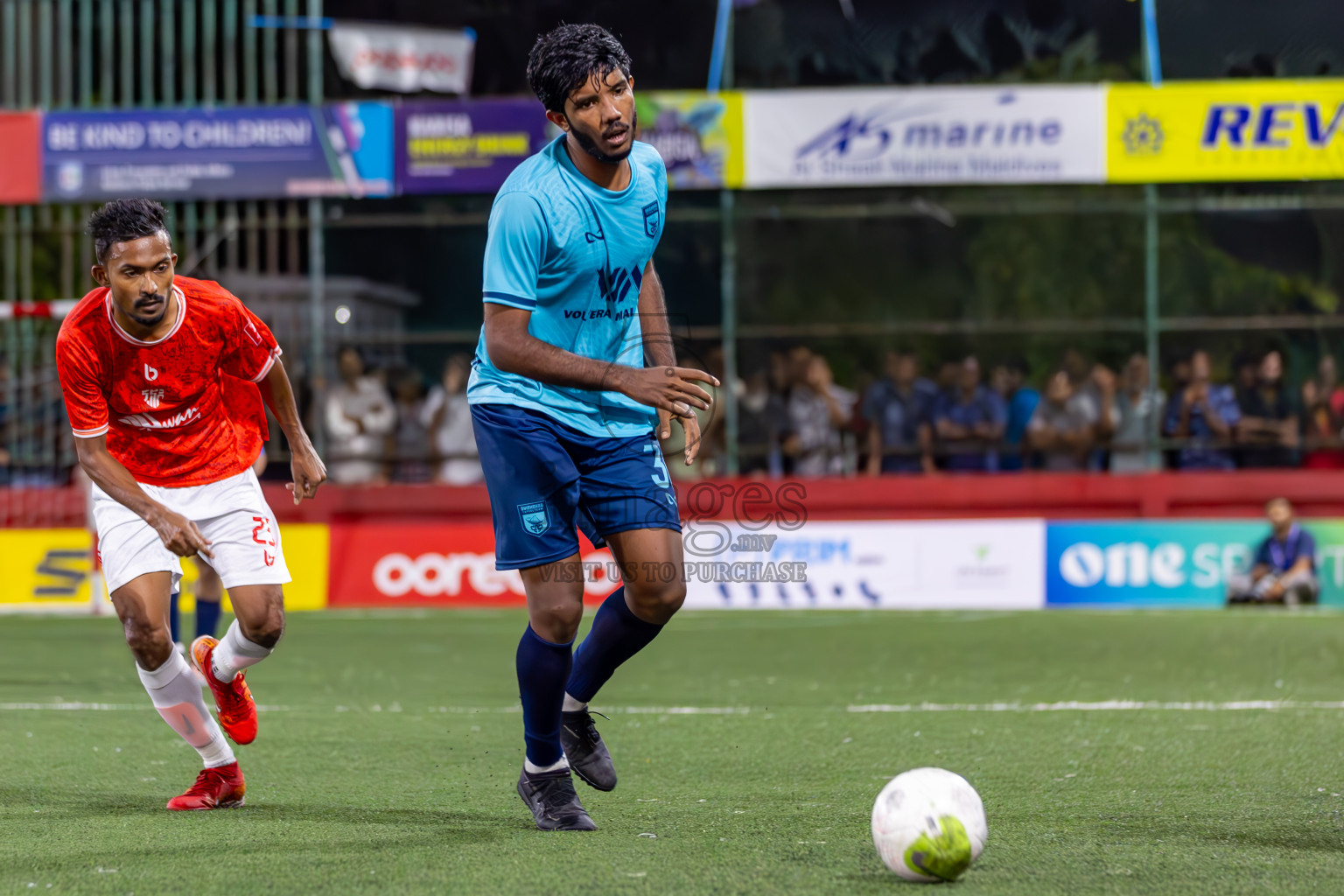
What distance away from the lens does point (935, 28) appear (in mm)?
17906

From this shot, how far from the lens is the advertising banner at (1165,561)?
Result: 14898 mm

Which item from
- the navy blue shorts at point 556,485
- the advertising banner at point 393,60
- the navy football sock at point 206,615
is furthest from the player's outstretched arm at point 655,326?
the advertising banner at point 393,60

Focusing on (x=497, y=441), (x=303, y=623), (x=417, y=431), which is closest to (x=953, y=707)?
(x=497, y=441)

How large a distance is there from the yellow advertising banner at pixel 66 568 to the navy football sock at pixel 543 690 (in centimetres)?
1084

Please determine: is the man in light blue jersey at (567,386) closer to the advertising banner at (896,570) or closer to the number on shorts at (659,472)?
the number on shorts at (659,472)

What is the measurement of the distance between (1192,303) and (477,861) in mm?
14585

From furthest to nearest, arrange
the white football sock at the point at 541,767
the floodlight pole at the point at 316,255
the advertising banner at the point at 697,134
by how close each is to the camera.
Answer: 1. the floodlight pole at the point at 316,255
2. the advertising banner at the point at 697,134
3. the white football sock at the point at 541,767

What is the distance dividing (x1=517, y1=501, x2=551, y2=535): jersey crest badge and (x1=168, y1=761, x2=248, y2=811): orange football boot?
4.92 feet

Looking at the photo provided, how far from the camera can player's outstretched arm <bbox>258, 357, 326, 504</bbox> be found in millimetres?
5938

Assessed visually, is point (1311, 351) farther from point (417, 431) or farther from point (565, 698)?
point (565, 698)

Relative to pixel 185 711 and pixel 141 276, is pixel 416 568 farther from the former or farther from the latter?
pixel 141 276

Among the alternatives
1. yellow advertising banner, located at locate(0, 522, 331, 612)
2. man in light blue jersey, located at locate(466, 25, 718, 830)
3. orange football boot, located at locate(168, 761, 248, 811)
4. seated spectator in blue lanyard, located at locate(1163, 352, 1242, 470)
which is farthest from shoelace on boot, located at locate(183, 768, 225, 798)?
seated spectator in blue lanyard, located at locate(1163, 352, 1242, 470)

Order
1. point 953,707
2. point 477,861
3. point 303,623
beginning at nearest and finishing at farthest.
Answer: point 477,861, point 953,707, point 303,623

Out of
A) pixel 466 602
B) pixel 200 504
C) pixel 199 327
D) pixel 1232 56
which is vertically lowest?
pixel 466 602
